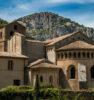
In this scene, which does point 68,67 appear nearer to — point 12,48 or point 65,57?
point 65,57

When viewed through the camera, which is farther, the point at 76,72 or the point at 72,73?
the point at 72,73

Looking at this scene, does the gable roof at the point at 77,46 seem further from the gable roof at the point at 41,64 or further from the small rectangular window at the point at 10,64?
the small rectangular window at the point at 10,64

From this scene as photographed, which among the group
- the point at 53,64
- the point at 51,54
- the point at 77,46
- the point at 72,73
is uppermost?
Result: the point at 77,46

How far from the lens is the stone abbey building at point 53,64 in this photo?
43156 mm

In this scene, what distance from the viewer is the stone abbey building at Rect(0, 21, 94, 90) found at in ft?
142

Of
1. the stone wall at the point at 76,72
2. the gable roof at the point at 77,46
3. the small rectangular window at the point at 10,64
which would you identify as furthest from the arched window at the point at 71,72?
the small rectangular window at the point at 10,64

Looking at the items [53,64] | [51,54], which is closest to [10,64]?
[53,64]

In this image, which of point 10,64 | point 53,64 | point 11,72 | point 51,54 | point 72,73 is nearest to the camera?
point 11,72

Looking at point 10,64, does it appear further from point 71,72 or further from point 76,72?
point 76,72

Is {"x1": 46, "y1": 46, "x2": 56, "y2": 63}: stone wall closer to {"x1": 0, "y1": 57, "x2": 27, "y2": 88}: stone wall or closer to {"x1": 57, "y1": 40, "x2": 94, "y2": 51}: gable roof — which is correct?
{"x1": 57, "y1": 40, "x2": 94, "y2": 51}: gable roof

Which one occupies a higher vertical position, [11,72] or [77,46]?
[77,46]

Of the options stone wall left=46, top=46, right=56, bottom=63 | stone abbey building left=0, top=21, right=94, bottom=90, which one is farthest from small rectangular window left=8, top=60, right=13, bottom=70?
stone wall left=46, top=46, right=56, bottom=63

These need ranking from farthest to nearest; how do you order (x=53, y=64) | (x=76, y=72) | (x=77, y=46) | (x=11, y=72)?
(x=53, y=64) → (x=77, y=46) → (x=76, y=72) → (x=11, y=72)

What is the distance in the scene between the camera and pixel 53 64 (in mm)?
46562
